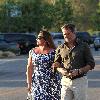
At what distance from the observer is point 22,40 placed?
1761 inches

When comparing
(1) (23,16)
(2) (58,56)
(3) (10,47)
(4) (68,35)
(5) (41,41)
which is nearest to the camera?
(4) (68,35)

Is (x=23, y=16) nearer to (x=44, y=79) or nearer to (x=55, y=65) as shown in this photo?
(x=44, y=79)

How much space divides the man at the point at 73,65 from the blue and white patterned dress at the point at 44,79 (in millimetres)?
410

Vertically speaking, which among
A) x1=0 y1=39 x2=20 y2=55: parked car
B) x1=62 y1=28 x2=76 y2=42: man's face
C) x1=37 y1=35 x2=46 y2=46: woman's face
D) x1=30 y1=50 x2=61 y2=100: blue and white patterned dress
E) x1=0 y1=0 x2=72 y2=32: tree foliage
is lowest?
x1=0 y1=39 x2=20 y2=55: parked car

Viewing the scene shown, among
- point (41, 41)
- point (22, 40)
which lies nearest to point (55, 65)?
point (41, 41)

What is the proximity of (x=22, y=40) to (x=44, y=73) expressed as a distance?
3716 centimetres

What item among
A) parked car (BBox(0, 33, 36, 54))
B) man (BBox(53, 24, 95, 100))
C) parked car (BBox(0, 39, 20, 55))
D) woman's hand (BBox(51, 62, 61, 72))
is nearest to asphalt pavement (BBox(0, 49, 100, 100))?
woman's hand (BBox(51, 62, 61, 72))

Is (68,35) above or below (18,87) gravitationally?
above

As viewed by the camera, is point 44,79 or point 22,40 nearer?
point 44,79

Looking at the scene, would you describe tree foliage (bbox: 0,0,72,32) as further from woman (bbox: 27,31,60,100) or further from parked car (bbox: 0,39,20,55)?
woman (bbox: 27,31,60,100)

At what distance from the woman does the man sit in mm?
415

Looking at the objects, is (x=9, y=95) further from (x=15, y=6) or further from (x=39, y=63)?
(x=15, y=6)

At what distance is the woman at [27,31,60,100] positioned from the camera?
7.64 metres

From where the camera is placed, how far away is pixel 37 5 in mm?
62062
